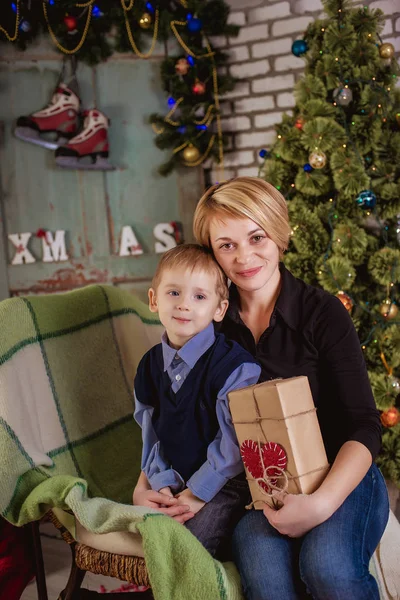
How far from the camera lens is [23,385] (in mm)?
1731

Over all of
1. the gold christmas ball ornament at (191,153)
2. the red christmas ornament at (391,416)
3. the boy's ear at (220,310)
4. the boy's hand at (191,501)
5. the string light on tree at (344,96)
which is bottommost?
the red christmas ornament at (391,416)

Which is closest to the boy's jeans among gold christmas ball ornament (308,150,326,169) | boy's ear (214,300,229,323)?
boy's ear (214,300,229,323)

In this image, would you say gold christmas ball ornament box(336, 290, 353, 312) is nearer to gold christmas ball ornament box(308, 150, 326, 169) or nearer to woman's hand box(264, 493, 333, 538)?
gold christmas ball ornament box(308, 150, 326, 169)

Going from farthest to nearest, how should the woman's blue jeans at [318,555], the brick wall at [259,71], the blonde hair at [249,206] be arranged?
1. the brick wall at [259,71]
2. the blonde hair at [249,206]
3. the woman's blue jeans at [318,555]

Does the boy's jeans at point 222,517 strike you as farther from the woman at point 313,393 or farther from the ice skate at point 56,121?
the ice skate at point 56,121

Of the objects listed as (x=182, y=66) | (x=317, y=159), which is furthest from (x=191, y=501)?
(x=182, y=66)

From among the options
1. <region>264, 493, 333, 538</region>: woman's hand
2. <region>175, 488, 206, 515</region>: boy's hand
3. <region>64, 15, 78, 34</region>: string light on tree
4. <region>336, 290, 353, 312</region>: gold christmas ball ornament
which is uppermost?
<region>64, 15, 78, 34</region>: string light on tree

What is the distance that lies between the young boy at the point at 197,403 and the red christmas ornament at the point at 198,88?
7.40ft

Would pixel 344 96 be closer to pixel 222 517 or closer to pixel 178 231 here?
pixel 178 231

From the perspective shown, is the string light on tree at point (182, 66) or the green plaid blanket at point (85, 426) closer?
the green plaid blanket at point (85, 426)

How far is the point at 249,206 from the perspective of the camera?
1.56 metres

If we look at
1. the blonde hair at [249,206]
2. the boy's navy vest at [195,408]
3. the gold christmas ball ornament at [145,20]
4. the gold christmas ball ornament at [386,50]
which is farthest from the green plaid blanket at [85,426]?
the gold christmas ball ornament at [145,20]

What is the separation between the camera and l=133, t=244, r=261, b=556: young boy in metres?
1.47

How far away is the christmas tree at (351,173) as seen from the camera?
105 inches
